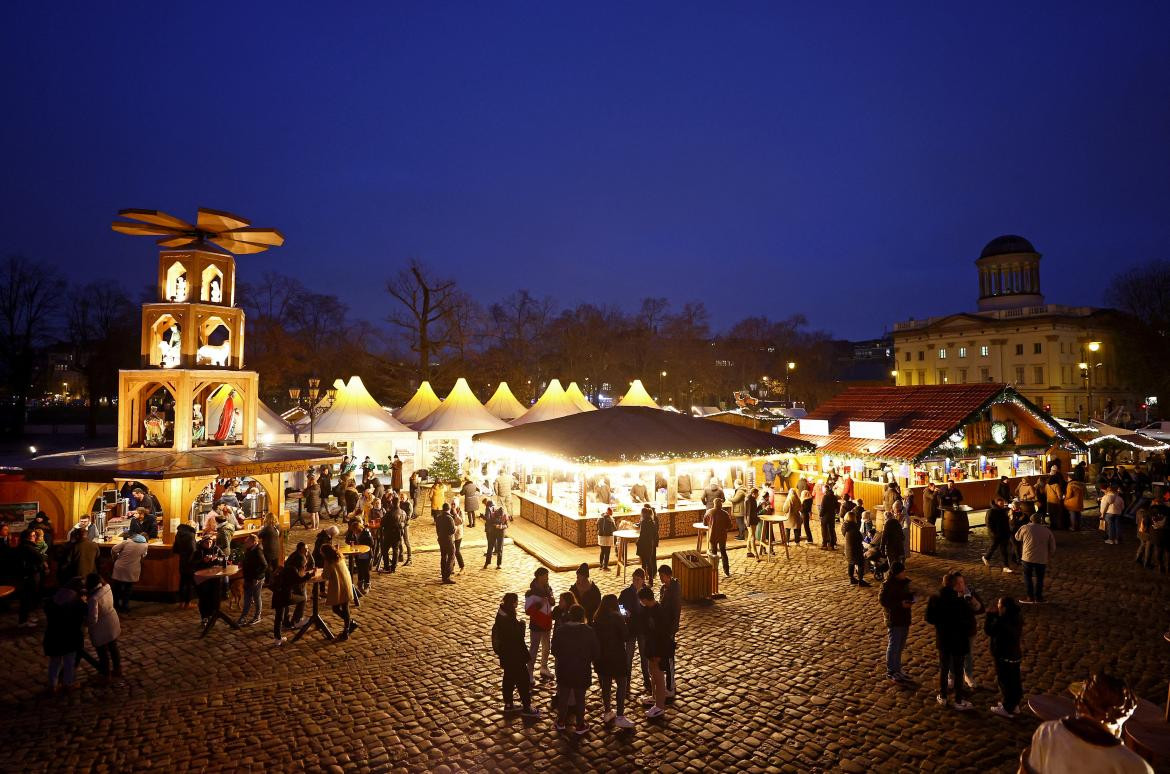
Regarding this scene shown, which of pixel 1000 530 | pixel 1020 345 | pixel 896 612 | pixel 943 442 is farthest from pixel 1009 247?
pixel 896 612

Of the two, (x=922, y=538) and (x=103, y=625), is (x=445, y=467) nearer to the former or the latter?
(x=922, y=538)

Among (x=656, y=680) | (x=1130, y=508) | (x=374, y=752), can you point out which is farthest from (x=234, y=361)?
(x=1130, y=508)

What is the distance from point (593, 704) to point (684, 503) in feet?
30.1

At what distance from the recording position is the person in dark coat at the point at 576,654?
19.2 feet

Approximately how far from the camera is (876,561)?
11.1m

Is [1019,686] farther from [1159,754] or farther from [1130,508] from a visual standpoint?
[1130,508]

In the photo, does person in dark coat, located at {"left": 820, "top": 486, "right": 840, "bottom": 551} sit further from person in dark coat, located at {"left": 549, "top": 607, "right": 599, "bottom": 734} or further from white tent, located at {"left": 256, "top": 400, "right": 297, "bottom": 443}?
white tent, located at {"left": 256, "top": 400, "right": 297, "bottom": 443}

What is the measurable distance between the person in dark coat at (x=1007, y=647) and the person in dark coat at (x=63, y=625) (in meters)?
9.50

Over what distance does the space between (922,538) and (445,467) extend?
611 inches

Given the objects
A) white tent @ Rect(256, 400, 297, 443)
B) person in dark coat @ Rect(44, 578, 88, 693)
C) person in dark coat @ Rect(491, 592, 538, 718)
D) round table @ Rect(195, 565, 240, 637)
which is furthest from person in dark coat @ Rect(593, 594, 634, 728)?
white tent @ Rect(256, 400, 297, 443)

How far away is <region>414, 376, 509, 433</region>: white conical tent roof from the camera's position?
2366cm

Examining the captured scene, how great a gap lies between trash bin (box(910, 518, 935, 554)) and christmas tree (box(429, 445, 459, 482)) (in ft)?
49.7

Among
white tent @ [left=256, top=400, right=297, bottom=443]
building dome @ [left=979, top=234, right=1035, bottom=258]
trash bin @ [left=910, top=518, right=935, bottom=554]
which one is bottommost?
trash bin @ [left=910, top=518, right=935, bottom=554]

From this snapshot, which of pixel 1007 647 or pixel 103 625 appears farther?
pixel 103 625
